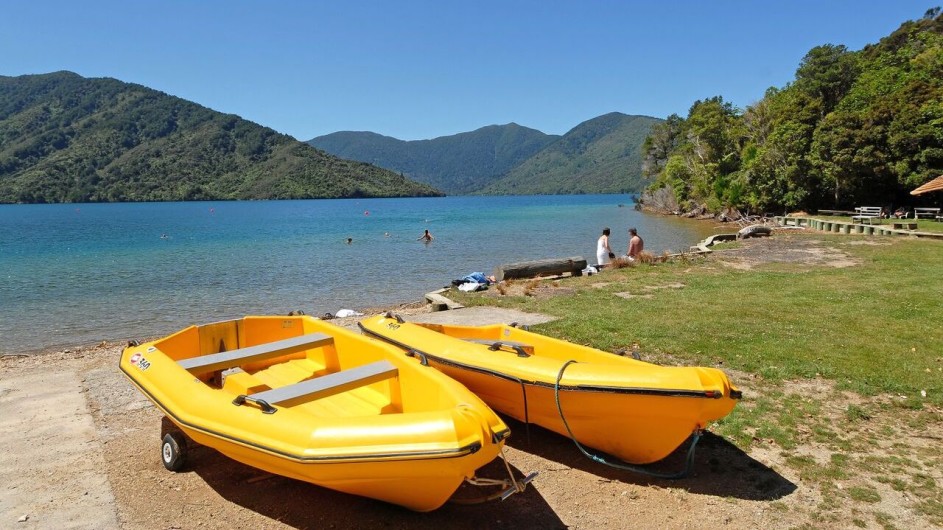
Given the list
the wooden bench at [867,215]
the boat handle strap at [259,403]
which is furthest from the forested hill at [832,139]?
the boat handle strap at [259,403]

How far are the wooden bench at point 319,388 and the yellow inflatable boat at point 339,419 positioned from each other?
10 millimetres

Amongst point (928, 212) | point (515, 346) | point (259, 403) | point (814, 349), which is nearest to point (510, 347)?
point (515, 346)

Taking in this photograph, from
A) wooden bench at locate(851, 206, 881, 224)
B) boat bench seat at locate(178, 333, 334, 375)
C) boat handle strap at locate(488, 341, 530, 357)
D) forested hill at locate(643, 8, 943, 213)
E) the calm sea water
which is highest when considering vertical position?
forested hill at locate(643, 8, 943, 213)

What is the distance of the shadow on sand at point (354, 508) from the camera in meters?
3.99

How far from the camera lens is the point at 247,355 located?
5.87 metres

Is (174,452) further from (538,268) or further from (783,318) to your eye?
(538,268)

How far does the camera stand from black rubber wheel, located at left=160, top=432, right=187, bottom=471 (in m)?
4.78

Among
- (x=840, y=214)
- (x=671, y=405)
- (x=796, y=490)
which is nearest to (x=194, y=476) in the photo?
(x=671, y=405)

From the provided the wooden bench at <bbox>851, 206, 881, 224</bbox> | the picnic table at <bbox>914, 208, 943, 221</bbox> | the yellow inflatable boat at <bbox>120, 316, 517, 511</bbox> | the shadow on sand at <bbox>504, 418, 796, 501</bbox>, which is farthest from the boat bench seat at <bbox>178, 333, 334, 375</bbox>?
the picnic table at <bbox>914, 208, 943, 221</bbox>

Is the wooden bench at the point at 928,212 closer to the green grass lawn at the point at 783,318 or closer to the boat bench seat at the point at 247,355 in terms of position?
the green grass lawn at the point at 783,318

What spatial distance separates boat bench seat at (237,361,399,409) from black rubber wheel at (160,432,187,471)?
81cm

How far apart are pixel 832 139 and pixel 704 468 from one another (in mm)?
38280

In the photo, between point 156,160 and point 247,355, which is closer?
point 247,355

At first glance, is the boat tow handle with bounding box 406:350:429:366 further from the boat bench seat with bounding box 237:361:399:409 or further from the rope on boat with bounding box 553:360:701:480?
the rope on boat with bounding box 553:360:701:480
